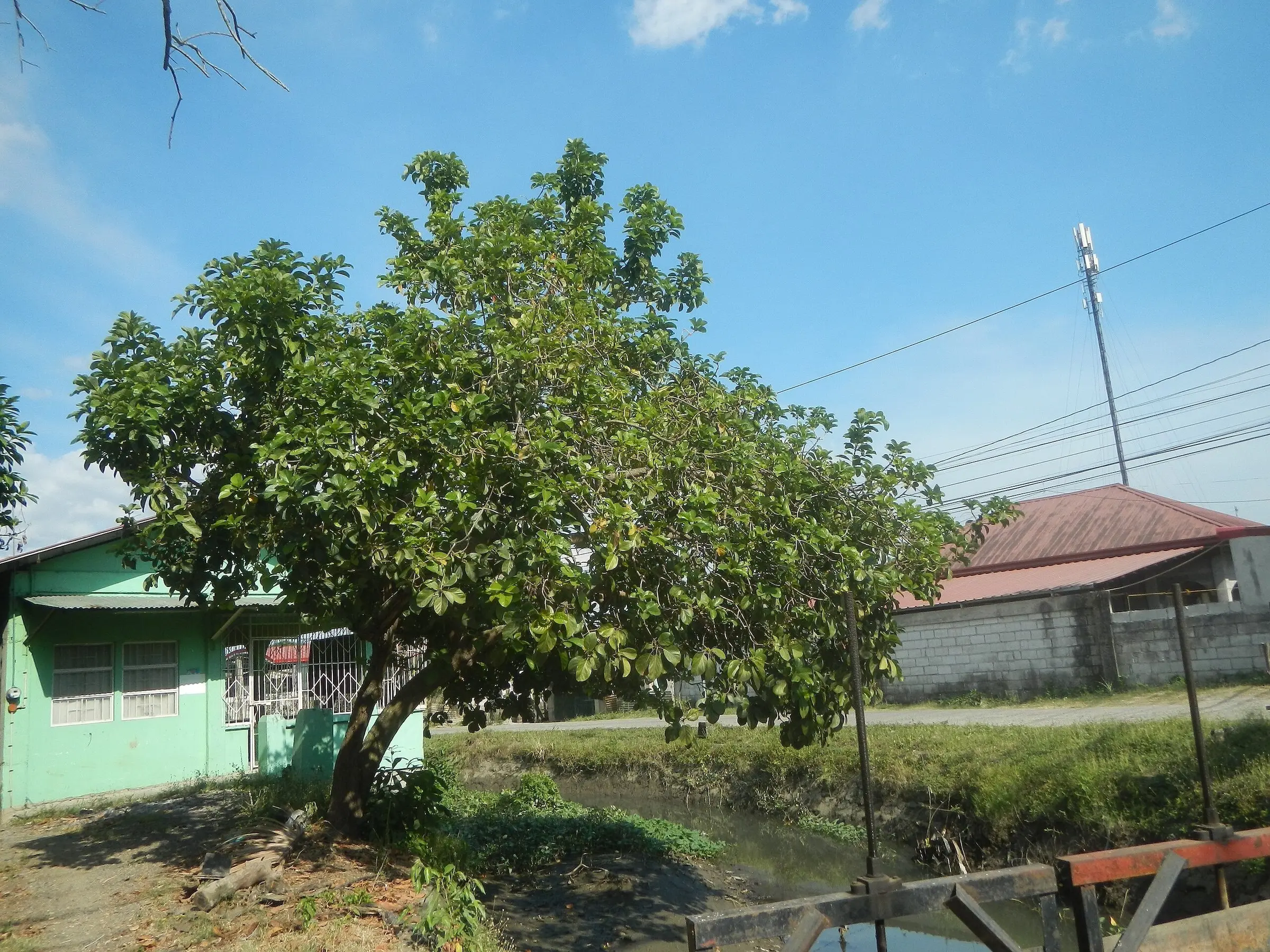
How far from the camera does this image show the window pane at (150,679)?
48.9 feet

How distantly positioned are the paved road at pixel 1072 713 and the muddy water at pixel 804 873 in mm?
3650

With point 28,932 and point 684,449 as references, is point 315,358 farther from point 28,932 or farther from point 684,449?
point 28,932

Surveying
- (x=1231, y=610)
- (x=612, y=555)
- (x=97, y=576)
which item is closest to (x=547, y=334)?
(x=612, y=555)

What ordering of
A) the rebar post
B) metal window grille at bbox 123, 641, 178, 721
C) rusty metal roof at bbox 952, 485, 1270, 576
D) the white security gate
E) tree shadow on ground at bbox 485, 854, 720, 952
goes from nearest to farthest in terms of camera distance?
the rebar post < tree shadow on ground at bbox 485, 854, 720, 952 < metal window grille at bbox 123, 641, 178, 721 < the white security gate < rusty metal roof at bbox 952, 485, 1270, 576

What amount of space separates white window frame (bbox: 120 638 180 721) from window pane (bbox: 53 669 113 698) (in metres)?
0.22

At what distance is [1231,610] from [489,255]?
14.7m

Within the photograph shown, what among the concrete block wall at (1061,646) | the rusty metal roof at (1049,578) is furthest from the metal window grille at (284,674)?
the concrete block wall at (1061,646)

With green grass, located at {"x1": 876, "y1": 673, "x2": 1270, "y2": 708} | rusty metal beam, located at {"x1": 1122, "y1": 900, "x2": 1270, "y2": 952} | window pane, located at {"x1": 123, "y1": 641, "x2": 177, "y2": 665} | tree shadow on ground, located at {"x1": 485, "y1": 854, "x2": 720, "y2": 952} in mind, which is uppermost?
window pane, located at {"x1": 123, "y1": 641, "x2": 177, "y2": 665}

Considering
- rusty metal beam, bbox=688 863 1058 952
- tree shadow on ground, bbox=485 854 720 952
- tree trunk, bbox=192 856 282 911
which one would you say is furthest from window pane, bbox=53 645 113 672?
rusty metal beam, bbox=688 863 1058 952

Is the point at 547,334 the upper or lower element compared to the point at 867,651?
upper

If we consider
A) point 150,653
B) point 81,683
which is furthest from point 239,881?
point 150,653

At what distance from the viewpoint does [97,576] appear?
14.8 meters

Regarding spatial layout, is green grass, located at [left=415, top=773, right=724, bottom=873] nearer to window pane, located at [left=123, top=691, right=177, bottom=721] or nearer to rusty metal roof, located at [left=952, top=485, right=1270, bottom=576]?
window pane, located at [left=123, top=691, right=177, bottom=721]

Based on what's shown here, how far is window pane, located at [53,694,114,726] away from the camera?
45.9ft
